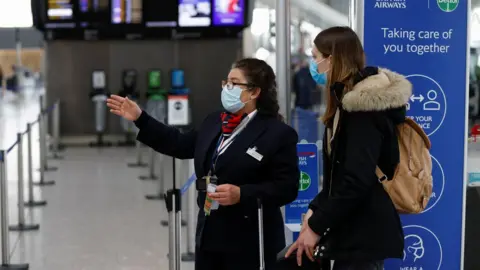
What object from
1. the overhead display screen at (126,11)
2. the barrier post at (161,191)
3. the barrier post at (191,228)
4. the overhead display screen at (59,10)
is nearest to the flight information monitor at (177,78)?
the overhead display screen at (126,11)

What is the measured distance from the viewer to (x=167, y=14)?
14.2 m

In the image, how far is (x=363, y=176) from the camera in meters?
2.93

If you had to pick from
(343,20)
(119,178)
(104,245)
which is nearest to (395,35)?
(104,245)

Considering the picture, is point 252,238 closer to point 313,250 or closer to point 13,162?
point 313,250

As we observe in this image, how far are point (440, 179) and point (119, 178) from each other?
25.2 ft

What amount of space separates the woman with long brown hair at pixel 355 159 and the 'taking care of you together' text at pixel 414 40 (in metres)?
1.20

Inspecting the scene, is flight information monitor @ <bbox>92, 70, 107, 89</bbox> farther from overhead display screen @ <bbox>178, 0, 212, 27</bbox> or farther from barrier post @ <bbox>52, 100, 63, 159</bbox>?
overhead display screen @ <bbox>178, 0, 212, 27</bbox>

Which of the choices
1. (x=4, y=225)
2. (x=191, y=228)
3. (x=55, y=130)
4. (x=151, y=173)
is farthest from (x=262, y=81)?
(x=55, y=130)

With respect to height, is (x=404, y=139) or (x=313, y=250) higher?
(x=404, y=139)

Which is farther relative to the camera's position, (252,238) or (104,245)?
(104,245)

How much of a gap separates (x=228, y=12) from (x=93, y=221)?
6.62m

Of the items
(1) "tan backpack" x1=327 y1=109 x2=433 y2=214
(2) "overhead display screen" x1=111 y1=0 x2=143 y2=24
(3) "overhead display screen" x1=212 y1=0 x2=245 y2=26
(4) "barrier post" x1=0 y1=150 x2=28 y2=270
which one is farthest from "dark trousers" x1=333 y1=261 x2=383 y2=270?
(2) "overhead display screen" x1=111 y1=0 x2=143 y2=24

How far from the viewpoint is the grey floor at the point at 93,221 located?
6.86 meters

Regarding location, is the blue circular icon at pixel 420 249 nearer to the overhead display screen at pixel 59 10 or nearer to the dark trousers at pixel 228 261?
the dark trousers at pixel 228 261
